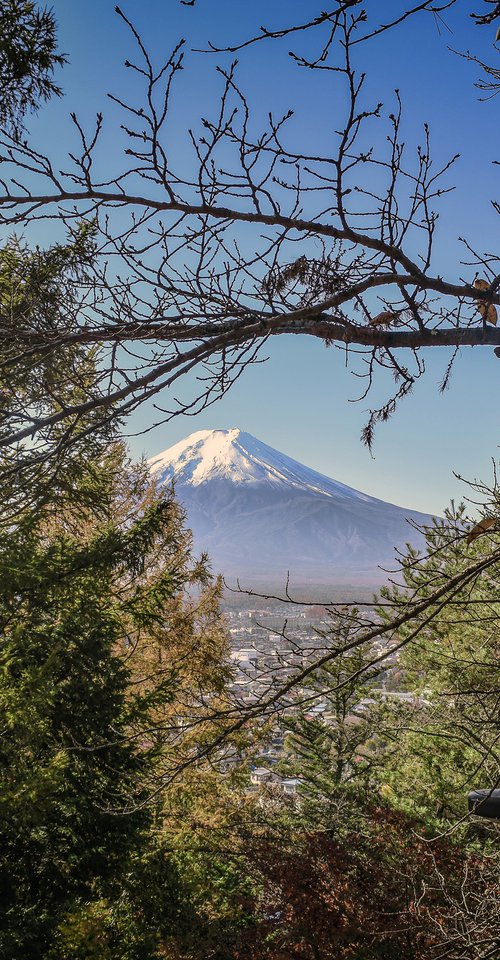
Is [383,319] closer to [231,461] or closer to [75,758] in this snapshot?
[75,758]

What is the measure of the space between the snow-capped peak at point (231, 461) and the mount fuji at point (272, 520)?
0.23 metres

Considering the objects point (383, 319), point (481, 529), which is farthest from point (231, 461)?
point (481, 529)

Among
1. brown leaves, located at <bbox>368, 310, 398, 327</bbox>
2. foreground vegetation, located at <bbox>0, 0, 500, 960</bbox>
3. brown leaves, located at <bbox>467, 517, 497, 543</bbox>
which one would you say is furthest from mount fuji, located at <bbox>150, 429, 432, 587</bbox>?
brown leaves, located at <bbox>467, 517, 497, 543</bbox>

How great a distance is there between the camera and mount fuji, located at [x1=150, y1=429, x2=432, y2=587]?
122 meters

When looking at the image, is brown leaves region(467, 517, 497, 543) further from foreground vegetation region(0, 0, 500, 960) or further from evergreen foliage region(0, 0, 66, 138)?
evergreen foliage region(0, 0, 66, 138)

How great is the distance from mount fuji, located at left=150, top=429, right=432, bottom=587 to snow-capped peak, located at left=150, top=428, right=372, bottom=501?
234mm

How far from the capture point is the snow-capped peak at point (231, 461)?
119375 millimetres

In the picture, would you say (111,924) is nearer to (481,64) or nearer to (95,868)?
(95,868)

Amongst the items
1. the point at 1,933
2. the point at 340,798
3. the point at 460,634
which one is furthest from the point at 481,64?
the point at 340,798

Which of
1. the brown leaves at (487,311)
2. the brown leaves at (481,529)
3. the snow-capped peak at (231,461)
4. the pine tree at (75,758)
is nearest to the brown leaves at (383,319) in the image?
the brown leaves at (487,311)

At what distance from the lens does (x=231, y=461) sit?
14250 centimetres

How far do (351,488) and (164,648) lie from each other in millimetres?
114938

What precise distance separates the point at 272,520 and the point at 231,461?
17.0 metres

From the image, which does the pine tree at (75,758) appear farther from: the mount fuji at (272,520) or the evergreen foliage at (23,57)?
the mount fuji at (272,520)
